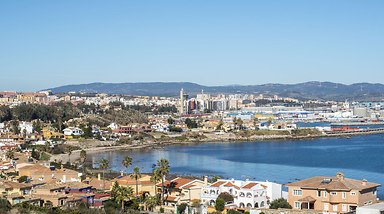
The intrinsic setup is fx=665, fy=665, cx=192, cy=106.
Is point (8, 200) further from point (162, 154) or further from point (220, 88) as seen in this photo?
point (220, 88)

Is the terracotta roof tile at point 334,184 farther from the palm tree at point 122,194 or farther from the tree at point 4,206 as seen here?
the tree at point 4,206

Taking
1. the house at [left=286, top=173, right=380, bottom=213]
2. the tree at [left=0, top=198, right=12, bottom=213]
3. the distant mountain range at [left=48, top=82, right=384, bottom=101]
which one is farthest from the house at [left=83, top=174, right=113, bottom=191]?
the distant mountain range at [left=48, top=82, right=384, bottom=101]

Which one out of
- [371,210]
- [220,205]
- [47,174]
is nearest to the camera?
[371,210]

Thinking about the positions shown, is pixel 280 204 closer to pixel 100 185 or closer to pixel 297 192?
pixel 297 192

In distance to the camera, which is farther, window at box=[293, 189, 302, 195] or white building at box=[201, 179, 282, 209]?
white building at box=[201, 179, 282, 209]

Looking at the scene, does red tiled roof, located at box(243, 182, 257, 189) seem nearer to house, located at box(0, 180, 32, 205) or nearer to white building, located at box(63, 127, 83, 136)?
house, located at box(0, 180, 32, 205)

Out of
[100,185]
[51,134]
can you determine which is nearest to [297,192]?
[100,185]
